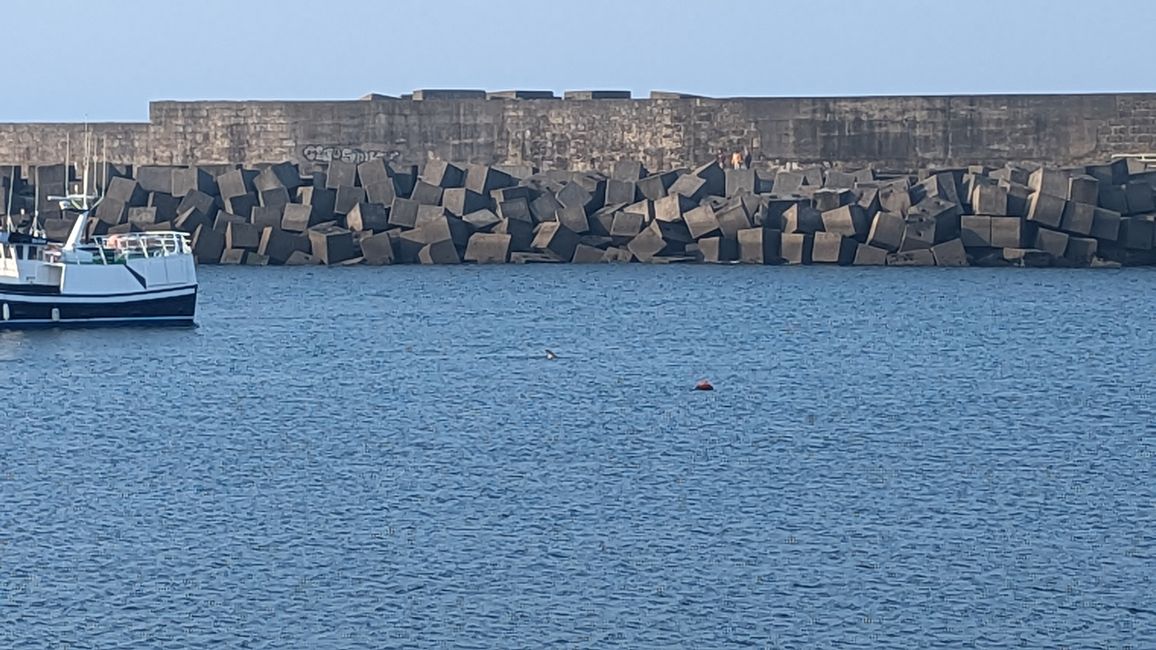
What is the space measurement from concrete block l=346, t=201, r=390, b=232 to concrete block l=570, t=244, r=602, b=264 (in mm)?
3646

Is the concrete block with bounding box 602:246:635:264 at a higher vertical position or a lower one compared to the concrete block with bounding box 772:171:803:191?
lower

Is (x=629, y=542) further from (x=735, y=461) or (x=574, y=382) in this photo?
(x=574, y=382)

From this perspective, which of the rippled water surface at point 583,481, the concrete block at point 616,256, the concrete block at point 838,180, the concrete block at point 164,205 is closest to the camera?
the rippled water surface at point 583,481

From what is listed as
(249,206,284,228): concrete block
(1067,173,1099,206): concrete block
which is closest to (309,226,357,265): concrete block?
(249,206,284,228): concrete block

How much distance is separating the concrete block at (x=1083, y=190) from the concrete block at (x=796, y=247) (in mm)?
4720

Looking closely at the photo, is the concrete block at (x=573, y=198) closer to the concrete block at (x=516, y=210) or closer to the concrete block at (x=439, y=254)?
the concrete block at (x=516, y=210)

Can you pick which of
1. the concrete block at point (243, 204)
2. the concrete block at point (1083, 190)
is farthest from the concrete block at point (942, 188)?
the concrete block at point (243, 204)

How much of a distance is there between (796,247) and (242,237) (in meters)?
10.4

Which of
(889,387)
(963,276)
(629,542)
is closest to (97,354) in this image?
(889,387)

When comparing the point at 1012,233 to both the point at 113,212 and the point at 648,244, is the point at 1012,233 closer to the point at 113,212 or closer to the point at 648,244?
the point at 648,244

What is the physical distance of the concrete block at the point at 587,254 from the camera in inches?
1603

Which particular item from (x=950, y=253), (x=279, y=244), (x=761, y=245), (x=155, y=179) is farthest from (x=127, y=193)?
(x=950, y=253)

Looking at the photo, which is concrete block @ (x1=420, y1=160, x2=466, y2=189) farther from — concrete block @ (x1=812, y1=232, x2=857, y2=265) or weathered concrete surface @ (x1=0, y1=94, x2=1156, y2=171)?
concrete block @ (x1=812, y1=232, x2=857, y2=265)

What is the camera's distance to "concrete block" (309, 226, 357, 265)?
→ 40469mm
